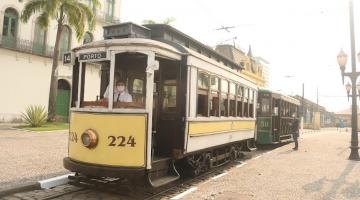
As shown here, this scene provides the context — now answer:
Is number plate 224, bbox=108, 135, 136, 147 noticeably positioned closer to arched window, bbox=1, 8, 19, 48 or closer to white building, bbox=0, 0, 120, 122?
white building, bbox=0, 0, 120, 122

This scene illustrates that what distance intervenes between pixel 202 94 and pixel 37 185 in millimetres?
4128

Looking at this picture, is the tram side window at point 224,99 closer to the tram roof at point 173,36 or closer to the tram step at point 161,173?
the tram roof at point 173,36

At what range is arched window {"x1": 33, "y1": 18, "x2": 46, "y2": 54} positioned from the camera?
A: 2640cm

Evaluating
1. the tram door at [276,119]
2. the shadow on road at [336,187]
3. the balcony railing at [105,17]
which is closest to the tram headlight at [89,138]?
the shadow on road at [336,187]

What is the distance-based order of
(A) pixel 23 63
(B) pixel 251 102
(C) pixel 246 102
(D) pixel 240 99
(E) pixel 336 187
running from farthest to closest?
1. (A) pixel 23 63
2. (B) pixel 251 102
3. (C) pixel 246 102
4. (D) pixel 240 99
5. (E) pixel 336 187

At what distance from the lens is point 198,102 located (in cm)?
850

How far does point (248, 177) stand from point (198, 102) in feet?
7.96

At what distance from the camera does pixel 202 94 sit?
28.5 ft

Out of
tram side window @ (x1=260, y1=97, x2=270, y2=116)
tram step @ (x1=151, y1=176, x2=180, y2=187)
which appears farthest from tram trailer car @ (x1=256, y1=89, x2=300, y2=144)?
tram step @ (x1=151, y1=176, x2=180, y2=187)

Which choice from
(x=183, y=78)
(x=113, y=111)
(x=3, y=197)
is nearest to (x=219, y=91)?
(x=183, y=78)

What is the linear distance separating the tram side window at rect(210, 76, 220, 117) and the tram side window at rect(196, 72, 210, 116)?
1.05 ft

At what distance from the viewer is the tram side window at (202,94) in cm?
849

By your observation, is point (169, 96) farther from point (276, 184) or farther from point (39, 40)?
point (39, 40)

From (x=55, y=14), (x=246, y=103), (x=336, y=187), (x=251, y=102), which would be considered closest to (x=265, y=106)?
(x=251, y=102)
